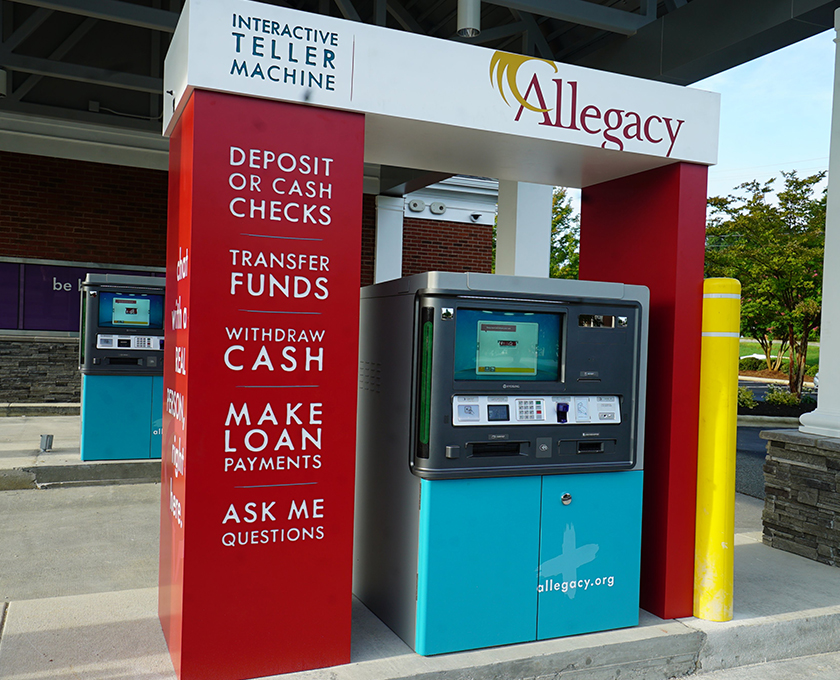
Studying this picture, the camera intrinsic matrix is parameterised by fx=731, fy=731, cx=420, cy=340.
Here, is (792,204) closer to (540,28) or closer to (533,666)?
(540,28)

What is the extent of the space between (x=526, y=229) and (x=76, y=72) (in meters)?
5.68

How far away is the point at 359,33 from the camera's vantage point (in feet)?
9.70

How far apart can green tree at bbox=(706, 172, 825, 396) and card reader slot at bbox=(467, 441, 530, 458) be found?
15716 mm

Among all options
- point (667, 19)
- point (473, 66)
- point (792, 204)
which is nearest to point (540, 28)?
point (667, 19)

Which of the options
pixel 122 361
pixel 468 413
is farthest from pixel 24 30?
pixel 468 413

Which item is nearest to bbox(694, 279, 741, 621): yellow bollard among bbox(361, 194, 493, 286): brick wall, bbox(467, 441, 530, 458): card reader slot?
bbox(467, 441, 530, 458): card reader slot

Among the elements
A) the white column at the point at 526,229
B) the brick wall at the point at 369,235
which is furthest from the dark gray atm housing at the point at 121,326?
the brick wall at the point at 369,235

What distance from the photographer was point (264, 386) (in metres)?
2.93

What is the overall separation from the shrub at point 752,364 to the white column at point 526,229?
26.9 metres

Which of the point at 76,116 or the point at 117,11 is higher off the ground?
the point at 76,116

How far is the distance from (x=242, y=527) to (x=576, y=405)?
5.16 feet

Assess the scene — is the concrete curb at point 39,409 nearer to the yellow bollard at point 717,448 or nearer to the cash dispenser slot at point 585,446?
the cash dispenser slot at point 585,446

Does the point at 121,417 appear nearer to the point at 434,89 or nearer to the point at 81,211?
the point at 434,89

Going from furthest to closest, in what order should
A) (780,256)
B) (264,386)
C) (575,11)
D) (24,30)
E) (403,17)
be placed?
(780,256) → (403,17) → (24,30) → (575,11) → (264,386)
